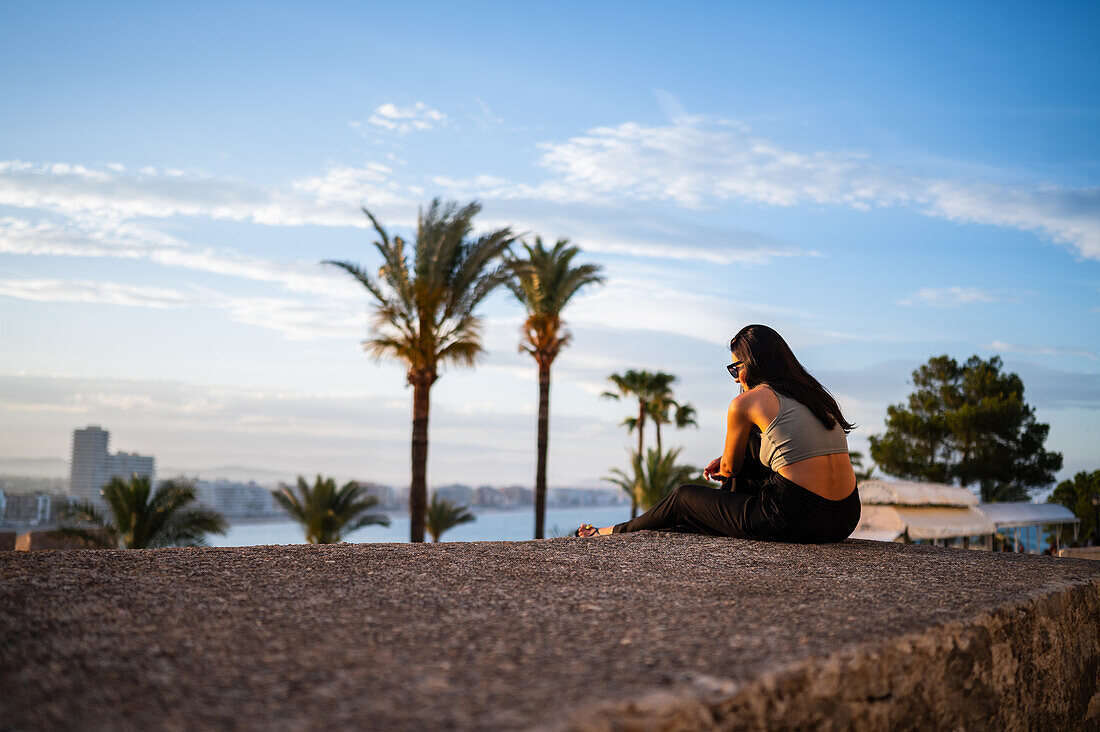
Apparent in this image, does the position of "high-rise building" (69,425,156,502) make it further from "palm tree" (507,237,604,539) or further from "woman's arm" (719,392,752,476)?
"woman's arm" (719,392,752,476)

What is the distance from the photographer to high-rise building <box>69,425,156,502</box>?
52.1m

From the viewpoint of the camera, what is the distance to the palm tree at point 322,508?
2467 centimetres

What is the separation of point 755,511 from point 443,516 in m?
26.9

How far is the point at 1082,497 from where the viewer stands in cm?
2683

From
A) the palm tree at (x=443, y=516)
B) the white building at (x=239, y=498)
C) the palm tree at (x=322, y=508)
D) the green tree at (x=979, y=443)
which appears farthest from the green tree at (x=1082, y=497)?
the white building at (x=239, y=498)

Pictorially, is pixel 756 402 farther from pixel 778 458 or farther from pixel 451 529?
pixel 451 529

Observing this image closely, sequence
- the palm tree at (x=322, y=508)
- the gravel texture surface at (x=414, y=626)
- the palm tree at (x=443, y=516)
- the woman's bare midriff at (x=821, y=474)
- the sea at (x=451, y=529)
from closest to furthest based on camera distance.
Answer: the gravel texture surface at (x=414, y=626) < the woman's bare midriff at (x=821, y=474) < the palm tree at (x=322, y=508) < the sea at (x=451, y=529) < the palm tree at (x=443, y=516)

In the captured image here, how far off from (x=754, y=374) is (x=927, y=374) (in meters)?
44.7

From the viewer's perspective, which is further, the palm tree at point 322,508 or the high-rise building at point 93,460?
the high-rise building at point 93,460

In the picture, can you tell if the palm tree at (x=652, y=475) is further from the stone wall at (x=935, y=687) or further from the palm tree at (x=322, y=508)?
the stone wall at (x=935, y=687)

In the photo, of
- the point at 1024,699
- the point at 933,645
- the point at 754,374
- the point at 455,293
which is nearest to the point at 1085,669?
the point at 1024,699

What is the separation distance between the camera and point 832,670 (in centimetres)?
175

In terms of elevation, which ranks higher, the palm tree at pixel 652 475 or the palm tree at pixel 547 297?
the palm tree at pixel 547 297

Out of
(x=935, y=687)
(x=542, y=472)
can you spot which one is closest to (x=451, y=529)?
(x=542, y=472)
